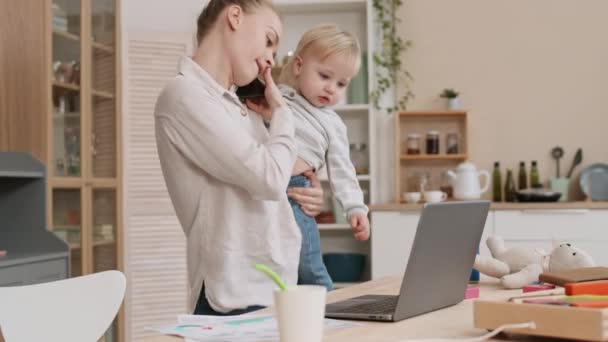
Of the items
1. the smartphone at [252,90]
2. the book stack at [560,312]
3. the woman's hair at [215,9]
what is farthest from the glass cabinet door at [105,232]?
the book stack at [560,312]

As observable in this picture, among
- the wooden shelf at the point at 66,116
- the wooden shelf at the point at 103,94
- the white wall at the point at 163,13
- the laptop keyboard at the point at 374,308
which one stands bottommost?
the laptop keyboard at the point at 374,308

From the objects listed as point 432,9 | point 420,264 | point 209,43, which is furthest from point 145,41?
point 420,264

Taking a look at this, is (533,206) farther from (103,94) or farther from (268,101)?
(268,101)

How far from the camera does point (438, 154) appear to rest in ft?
16.6

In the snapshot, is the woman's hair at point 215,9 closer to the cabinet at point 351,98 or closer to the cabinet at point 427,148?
the cabinet at point 351,98

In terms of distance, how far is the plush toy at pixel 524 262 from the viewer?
1.80 metres

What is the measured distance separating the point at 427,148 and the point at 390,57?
2.05ft

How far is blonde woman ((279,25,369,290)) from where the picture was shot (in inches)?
87.5

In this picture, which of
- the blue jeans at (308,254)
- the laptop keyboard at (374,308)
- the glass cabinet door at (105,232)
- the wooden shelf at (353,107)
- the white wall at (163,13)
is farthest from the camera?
the white wall at (163,13)

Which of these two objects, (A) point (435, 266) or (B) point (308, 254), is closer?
(A) point (435, 266)

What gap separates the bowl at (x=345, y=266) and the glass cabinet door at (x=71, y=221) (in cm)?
150

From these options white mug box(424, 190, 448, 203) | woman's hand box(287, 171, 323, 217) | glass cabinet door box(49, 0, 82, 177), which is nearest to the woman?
woman's hand box(287, 171, 323, 217)

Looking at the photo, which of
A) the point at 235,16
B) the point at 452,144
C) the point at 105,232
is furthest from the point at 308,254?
the point at 452,144

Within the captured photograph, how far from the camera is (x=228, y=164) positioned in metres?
1.62
